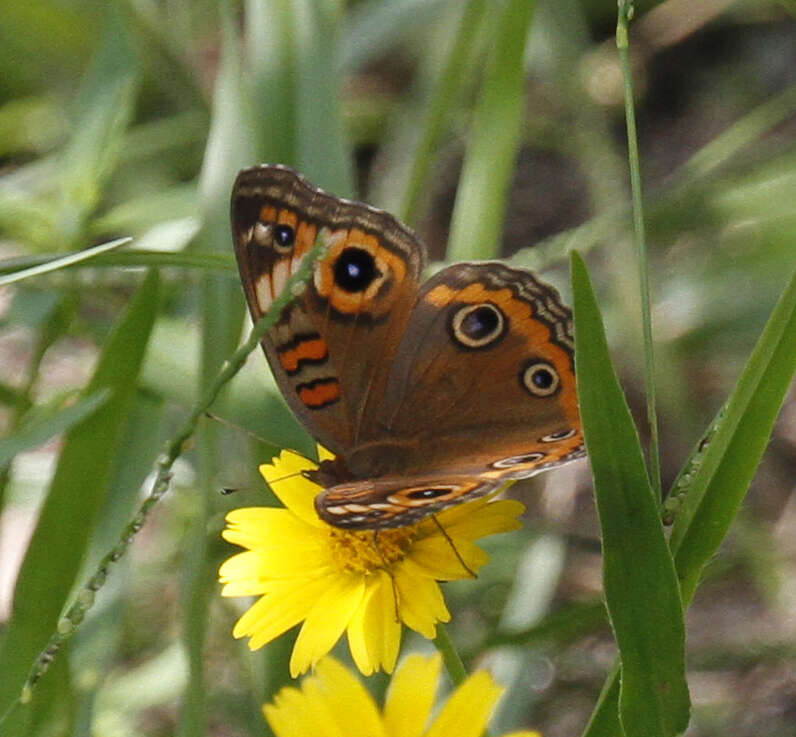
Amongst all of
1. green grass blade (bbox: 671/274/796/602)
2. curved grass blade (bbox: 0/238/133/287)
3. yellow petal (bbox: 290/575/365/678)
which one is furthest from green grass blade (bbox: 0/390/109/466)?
green grass blade (bbox: 671/274/796/602)

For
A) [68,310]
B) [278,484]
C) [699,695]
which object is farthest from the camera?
[699,695]

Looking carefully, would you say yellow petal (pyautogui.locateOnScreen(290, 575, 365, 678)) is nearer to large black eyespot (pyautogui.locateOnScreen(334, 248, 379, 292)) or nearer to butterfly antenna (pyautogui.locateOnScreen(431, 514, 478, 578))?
butterfly antenna (pyautogui.locateOnScreen(431, 514, 478, 578))

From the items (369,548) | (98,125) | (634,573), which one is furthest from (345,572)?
(98,125)

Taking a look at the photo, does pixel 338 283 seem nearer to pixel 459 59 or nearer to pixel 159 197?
pixel 459 59

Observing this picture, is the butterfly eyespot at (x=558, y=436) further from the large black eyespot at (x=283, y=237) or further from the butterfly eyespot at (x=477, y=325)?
the large black eyespot at (x=283, y=237)

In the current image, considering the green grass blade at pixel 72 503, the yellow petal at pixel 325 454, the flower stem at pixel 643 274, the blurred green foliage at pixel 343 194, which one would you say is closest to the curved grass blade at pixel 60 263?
the blurred green foliage at pixel 343 194

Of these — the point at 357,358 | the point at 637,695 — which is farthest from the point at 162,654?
the point at 637,695

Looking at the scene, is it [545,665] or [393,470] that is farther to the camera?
[545,665]
